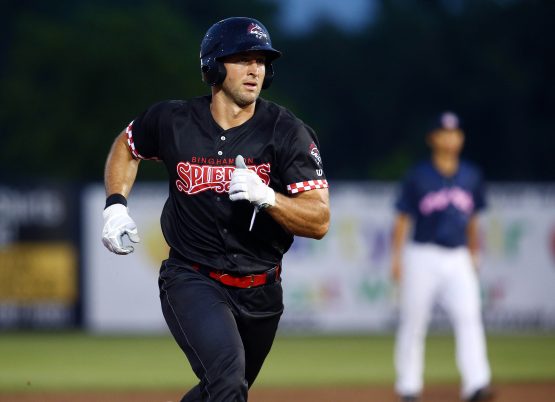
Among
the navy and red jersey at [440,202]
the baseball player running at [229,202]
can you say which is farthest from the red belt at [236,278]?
the navy and red jersey at [440,202]

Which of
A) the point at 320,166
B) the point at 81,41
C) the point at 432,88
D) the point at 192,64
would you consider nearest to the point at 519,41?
the point at 432,88

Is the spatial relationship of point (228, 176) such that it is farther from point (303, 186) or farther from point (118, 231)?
point (118, 231)

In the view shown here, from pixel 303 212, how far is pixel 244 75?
0.79 metres

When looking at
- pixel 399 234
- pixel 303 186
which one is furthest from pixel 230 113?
pixel 399 234

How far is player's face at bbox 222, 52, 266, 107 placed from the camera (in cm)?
634

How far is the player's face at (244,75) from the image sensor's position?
634cm

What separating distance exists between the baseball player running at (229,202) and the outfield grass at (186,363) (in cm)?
588

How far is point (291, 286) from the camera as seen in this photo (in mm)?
18016

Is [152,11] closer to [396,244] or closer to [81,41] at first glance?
[81,41]

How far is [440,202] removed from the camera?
10.6 m

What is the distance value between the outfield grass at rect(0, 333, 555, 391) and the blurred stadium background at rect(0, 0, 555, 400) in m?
0.04

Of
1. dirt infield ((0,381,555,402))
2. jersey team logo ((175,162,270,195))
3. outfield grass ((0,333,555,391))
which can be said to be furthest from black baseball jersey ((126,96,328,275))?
outfield grass ((0,333,555,391))

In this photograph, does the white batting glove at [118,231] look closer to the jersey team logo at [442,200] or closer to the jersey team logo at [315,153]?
the jersey team logo at [315,153]

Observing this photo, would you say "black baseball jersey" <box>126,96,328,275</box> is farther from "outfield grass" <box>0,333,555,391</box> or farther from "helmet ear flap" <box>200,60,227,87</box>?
"outfield grass" <box>0,333,555,391</box>
